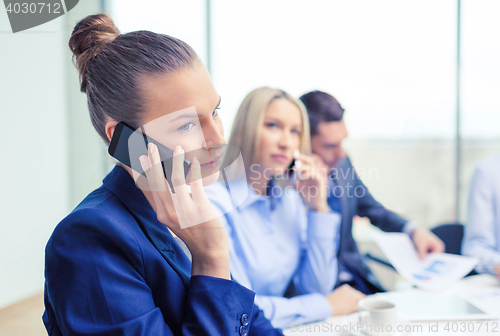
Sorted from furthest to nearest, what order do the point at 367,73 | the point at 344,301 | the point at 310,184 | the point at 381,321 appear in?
Result: the point at 367,73
the point at 310,184
the point at 344,301
the point at 381,321

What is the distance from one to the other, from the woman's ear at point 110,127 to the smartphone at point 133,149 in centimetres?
1

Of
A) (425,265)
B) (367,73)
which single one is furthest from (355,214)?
(367,73)

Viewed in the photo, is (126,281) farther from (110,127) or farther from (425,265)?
(425,265)

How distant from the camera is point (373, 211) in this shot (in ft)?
5.65

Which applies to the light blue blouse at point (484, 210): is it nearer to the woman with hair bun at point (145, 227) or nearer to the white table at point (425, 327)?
the white table at point (425, 327)

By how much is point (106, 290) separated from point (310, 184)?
1006 millimetres

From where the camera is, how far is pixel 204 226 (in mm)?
525

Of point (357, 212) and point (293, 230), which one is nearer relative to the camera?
point (293, 230)

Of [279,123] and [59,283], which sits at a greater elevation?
[279,123]

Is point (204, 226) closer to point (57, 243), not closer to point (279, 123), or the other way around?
point (57, 243)

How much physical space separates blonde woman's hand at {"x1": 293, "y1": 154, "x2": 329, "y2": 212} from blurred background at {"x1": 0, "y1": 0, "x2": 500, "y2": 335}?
1.08 ft

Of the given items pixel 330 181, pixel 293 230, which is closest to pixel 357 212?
pixel 330 181

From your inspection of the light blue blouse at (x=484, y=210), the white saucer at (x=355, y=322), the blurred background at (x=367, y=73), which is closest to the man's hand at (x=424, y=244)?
the light blue blouse at (x=484, y=210)

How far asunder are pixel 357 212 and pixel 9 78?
1.50 m
